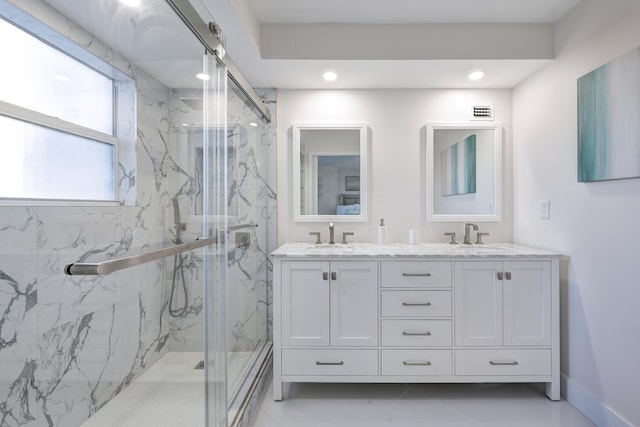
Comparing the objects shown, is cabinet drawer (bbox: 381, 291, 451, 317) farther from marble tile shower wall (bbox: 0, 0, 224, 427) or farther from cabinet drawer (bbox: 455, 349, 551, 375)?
marble tile shower wall (bbox: 0, 0, 224, 427)

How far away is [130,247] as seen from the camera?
1092 millimetres

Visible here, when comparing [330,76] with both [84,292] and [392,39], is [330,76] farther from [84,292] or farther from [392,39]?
[84,292]

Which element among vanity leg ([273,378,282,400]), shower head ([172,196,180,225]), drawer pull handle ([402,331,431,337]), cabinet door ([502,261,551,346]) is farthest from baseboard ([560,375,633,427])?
shower head ([172,196,180,225])

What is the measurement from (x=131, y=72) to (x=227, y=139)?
64 cm

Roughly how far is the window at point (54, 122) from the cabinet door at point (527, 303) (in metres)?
2.16

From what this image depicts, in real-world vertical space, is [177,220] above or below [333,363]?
above

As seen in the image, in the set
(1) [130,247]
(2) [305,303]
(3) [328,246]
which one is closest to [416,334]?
(2) [305,303]

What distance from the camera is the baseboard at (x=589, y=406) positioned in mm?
1752

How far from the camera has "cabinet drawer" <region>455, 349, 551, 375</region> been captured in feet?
6.86

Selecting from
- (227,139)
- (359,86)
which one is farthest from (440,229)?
(227,139)

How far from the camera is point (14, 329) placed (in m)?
0.99

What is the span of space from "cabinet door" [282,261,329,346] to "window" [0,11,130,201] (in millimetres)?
1245

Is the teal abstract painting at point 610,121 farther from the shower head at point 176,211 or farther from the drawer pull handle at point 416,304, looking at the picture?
the shower head at point 176,211

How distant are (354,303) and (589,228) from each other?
4.57 feet
